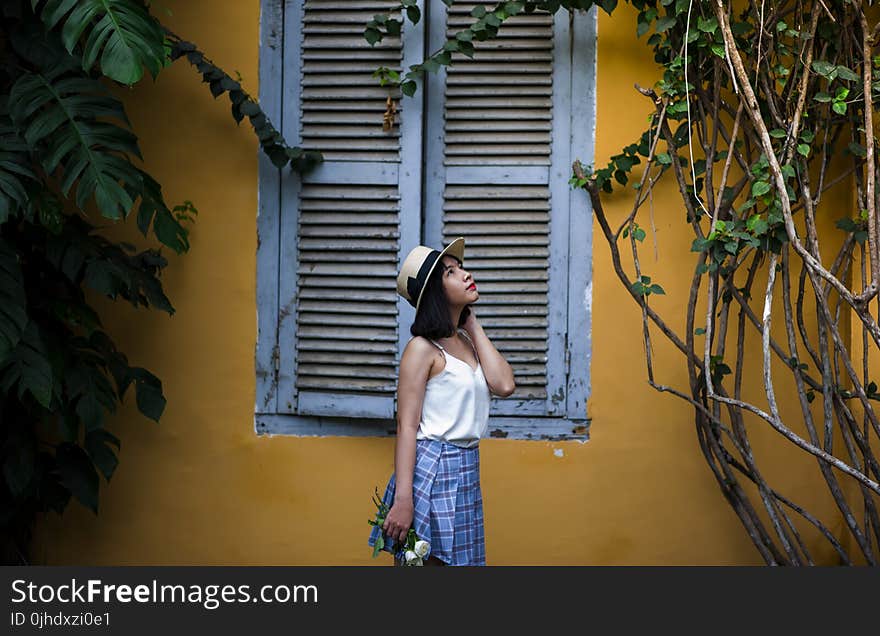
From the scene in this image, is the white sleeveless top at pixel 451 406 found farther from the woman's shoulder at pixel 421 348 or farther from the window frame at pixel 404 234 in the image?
the window frame at pixel 404 234

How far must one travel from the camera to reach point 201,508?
3828 millimetres

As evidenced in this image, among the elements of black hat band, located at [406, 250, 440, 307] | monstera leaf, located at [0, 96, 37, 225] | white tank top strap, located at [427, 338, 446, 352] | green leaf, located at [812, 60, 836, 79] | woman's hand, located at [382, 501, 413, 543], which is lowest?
woman's hand, located at [382, 501, 413, 543]

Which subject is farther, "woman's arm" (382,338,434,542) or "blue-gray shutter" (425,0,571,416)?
"blue-gray shutter" (425,0,571,416)

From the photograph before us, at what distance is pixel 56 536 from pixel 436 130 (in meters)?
2.11

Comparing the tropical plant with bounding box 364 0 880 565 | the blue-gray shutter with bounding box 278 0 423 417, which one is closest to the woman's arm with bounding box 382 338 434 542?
the tropical plant with bounding box 364 0 880 565

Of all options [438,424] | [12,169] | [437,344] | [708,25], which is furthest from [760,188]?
[12,169]

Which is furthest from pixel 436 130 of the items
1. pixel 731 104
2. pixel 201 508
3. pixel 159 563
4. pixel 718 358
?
pixel 159 563

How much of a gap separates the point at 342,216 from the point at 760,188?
1568 mm

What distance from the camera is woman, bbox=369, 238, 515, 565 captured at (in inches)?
109

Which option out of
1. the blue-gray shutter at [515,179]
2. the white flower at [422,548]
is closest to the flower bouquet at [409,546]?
the white flower at [422,548]

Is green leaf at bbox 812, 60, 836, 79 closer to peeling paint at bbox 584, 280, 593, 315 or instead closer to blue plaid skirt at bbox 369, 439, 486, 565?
peeling paint at bbox 584, 280, 593, 315

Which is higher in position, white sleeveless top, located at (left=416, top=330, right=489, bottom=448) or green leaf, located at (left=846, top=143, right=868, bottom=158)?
green leaf, located at (left=846, top=143, right=868, bottom=158)

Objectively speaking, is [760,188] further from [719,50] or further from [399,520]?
[399,520]

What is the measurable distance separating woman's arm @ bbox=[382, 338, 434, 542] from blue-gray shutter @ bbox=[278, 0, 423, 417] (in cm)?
90
